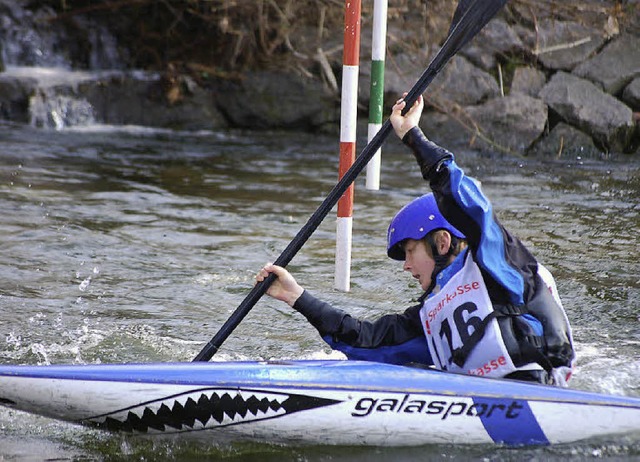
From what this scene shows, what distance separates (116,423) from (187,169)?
5943mm

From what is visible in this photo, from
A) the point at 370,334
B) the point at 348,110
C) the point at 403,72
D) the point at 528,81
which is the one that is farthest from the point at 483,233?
the point at 528,81

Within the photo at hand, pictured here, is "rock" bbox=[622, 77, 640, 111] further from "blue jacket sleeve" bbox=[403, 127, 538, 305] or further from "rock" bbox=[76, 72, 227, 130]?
"blue jacket sleeve" bbox=[403, 127, 538, 305]

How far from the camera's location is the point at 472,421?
3096 mm

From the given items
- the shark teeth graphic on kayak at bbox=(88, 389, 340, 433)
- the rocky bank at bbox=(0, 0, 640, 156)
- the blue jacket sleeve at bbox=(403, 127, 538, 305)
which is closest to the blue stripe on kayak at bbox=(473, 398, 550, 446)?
the blue jacket sleeve at bbox=(403, 127, 538, 305)

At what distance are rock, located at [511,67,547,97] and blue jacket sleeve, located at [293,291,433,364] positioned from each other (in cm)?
751

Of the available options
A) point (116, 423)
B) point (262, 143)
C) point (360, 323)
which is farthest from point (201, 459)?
point (262, 143)

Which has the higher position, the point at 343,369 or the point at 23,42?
the point at 23,42

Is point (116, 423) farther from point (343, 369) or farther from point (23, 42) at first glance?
point (23, 42)

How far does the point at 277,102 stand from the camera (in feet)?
36.8

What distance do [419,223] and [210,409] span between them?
0.90 m

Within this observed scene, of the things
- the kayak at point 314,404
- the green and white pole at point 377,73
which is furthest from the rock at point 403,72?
the kayak at point 314,404

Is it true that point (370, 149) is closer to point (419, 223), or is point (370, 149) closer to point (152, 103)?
point (419, 223)

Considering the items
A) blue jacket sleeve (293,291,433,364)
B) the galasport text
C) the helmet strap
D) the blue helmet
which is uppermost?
the blue helmet

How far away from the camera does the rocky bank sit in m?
10.2
